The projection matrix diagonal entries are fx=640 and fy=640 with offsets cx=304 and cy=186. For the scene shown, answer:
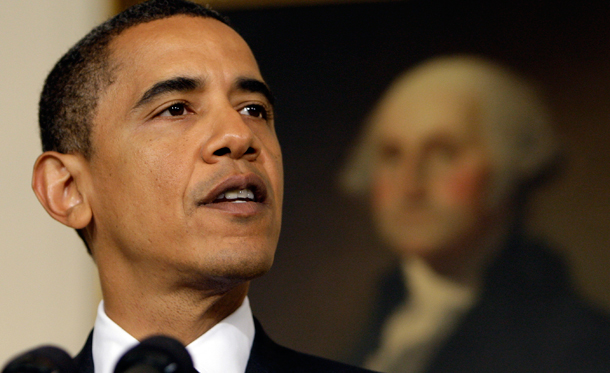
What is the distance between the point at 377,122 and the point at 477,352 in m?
1.00

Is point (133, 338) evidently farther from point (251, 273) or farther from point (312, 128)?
point (312, 128)

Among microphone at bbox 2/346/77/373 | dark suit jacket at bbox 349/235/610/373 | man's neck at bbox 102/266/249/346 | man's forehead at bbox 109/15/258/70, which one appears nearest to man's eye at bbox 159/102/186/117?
man's forehead at bbox 109/15/258/70

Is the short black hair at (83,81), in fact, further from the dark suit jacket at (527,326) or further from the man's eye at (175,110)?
the dark suit jacket at (527,326)

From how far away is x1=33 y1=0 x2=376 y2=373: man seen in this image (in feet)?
4.38

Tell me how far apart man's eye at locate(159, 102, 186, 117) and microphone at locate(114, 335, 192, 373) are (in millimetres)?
762

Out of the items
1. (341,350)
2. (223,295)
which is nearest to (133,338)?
(223,295)

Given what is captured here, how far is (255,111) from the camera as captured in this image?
157 cm

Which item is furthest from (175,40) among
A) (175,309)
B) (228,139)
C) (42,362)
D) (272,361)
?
(42,362)

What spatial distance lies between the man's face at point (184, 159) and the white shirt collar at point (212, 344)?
152 millimetres

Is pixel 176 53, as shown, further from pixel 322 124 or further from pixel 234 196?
pixel 322 124

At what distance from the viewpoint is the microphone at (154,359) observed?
722 mm

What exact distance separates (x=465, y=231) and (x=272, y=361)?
1356mm

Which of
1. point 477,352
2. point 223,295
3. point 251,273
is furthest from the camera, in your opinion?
point 477,352

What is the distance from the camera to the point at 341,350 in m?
2.60
